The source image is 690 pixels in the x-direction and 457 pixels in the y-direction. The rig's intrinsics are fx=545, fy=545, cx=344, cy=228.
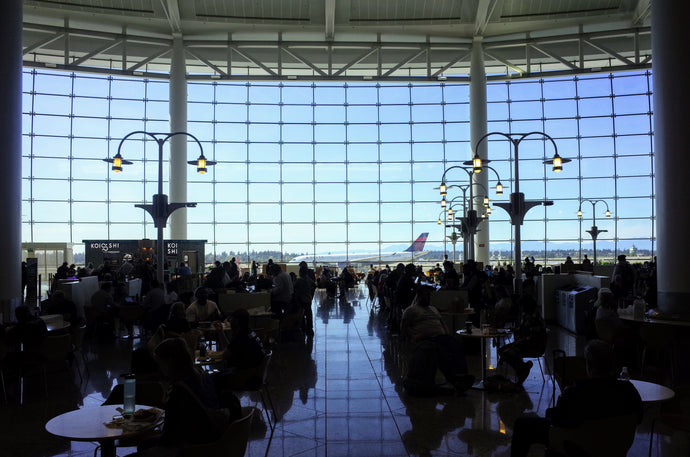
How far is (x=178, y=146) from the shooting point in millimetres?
22109

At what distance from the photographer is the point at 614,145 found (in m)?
24.4

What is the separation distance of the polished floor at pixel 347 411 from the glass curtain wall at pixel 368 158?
1636 centimetres

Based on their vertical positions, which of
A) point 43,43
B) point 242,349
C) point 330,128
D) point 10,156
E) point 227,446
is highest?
point 43,43

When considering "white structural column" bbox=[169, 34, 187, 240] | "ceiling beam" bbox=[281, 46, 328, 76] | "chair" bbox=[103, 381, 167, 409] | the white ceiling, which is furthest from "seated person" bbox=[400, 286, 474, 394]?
"ceiling beam" bbox=[281, 46, 328, 76]

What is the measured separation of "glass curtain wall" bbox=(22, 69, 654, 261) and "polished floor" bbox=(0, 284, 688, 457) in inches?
644

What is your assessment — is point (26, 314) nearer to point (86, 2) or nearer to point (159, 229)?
point (159, 229)

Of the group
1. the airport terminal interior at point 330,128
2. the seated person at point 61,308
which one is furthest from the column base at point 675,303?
the airport terminal interior at point 330,128

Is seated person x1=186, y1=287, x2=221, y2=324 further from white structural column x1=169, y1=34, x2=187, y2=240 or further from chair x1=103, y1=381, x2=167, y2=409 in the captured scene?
white structural column x1=169, y1=34, x2=187, y2=240

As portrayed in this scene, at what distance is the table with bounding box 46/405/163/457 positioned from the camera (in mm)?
2869

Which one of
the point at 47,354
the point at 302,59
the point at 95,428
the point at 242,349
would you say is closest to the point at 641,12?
the point at 302,59

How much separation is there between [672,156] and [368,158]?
17569 millimetres

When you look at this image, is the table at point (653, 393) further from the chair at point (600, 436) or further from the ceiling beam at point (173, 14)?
the ceiling beam at point (173, 14)

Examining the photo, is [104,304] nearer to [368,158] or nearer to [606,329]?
[606,329]

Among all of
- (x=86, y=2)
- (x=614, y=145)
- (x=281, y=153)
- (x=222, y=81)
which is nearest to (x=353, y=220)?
(x=281, y=153)
